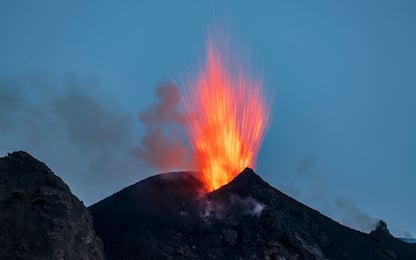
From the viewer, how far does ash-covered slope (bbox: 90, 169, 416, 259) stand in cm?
6431

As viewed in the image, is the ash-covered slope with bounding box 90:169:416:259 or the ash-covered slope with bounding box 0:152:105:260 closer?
the ash-covered slope with bounding box 0:152:105:260

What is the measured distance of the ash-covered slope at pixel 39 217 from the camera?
48344mm

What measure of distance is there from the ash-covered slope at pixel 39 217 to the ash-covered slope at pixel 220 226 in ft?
24.8

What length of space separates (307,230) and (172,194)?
80.8 ft

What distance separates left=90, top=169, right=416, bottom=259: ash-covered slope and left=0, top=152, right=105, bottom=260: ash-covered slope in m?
7.56

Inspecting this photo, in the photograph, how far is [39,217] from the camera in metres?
51.3

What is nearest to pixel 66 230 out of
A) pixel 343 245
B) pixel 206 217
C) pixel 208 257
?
pixel 208 257

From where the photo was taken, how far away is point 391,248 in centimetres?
8750

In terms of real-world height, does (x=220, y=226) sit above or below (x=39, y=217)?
below

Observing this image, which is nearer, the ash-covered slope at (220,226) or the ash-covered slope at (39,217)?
the ash-covered slope at (39,217)

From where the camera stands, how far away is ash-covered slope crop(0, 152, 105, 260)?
4834 cm

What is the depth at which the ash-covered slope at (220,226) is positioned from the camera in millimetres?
64312

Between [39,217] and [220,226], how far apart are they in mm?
29901

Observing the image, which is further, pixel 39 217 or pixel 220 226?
pixel 220 226
